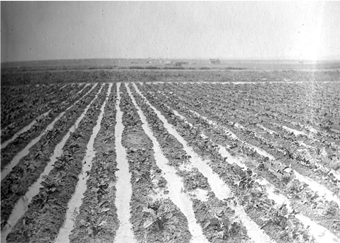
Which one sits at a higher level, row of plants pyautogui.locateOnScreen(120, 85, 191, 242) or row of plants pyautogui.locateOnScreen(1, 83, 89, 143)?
row of plants pyautogui.locateOnScreen(1, 83, 89, 143)

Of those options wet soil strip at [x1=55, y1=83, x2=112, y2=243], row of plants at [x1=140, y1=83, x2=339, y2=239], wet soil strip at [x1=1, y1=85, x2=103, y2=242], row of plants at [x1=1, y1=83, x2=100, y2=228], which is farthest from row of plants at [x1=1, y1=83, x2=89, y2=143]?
row of plants at [x1=140, y1=83, x2=339, y2=239]

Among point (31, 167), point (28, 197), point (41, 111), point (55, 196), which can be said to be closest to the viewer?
point (55, 196)

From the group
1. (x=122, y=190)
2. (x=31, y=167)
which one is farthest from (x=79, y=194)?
(x=31, y=167)

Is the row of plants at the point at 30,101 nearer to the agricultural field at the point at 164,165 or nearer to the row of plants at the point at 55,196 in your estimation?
the agricultural field at the point at 164,165

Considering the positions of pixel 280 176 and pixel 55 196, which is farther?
pixel 280 176

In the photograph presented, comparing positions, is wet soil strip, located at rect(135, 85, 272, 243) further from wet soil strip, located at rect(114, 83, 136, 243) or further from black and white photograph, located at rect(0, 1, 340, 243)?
wet soil strip, located at rect(114, 83, 136, 243)

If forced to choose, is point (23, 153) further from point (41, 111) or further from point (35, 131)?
point (41, 111)

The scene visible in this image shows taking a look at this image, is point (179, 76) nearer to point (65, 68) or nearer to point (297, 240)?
point (65, 68)
